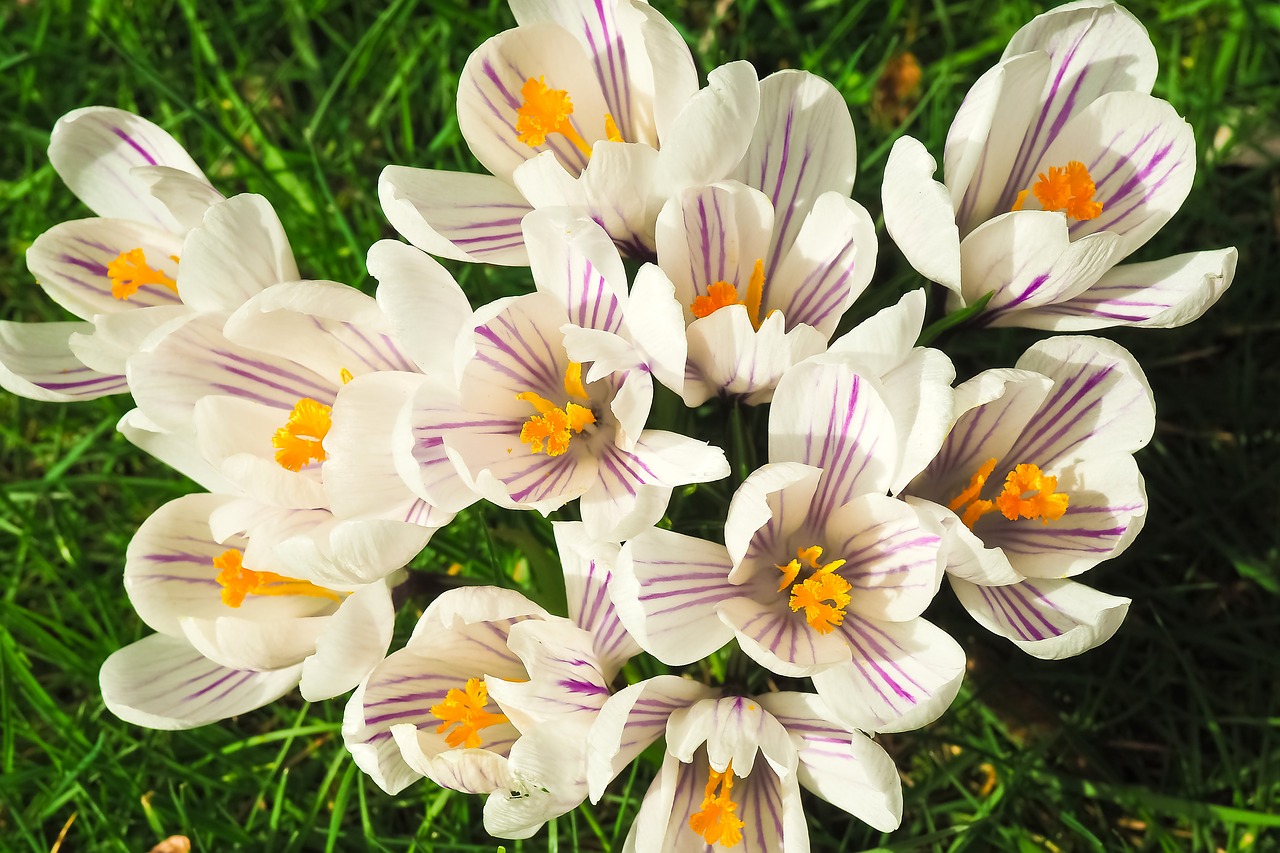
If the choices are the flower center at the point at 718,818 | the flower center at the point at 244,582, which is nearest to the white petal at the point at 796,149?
the flower center at the point at 718,818

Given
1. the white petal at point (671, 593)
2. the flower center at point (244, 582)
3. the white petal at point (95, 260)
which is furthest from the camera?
the white petal at point (95, 260)

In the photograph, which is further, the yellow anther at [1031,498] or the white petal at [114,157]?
the white petal at [114,157]

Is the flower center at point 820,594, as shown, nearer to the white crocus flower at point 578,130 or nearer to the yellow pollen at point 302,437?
the white crocus flower at point 578,130

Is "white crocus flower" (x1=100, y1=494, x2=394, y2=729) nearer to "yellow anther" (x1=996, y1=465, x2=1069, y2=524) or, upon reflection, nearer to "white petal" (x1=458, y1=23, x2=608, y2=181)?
"white petal" (x1=458, y1=23, x2=608, y2=181)

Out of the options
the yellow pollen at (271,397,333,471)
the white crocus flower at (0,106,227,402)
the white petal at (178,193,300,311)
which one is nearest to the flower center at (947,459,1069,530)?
the yellow pollen at (271,397,333,471)

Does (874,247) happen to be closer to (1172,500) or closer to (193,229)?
(193,229)

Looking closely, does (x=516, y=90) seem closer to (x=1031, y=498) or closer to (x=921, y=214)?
(x=921, y=214)
